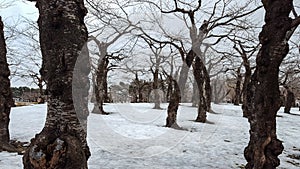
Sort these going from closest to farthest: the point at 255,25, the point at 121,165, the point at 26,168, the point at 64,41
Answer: the point at 26,168
the point at 64,41
the point at 121,165
the point at 255,25

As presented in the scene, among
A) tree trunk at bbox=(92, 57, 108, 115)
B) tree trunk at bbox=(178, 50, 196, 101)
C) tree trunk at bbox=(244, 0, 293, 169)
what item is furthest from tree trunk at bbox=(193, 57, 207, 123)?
tree trunk at bbox=(244, 0, 293, 169)

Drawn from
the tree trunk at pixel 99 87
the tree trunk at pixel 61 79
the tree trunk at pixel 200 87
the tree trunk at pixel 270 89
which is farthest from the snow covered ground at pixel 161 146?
the tree trunk at pixel 99 87

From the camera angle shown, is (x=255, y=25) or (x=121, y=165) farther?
(x=255, y=25)

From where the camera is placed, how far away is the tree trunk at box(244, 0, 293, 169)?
364 cm

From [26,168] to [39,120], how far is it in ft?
27.1

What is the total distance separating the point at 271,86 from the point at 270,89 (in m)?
0.04

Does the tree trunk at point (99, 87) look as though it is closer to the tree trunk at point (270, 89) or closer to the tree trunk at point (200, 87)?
the tree trunk at point (200, 87)

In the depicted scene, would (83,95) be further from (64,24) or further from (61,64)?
(64,24)

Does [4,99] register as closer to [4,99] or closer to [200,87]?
[4,99]

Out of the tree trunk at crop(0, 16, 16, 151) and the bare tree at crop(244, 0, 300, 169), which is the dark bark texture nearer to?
Result: the tree trunk at crop(0, 16, 16, 151)

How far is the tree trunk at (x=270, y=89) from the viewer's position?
364 centimetres

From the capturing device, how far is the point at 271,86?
370cm

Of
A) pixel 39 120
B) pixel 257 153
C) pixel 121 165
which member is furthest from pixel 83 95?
pixel 39 120

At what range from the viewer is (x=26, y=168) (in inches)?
110
